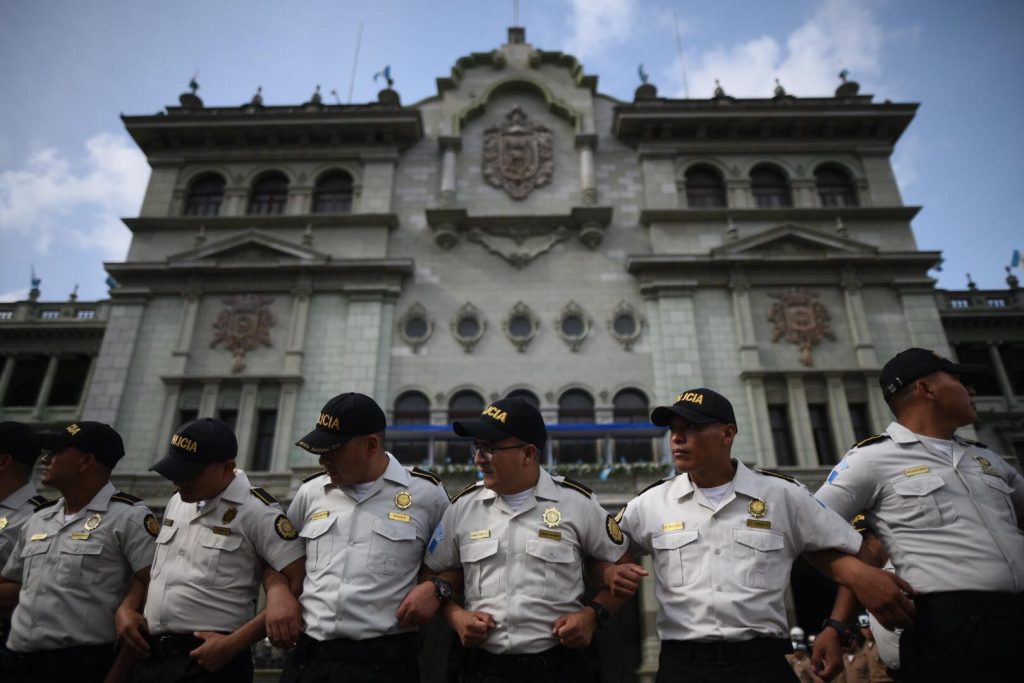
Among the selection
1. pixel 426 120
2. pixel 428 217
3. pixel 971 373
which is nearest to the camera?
pixel 971 373

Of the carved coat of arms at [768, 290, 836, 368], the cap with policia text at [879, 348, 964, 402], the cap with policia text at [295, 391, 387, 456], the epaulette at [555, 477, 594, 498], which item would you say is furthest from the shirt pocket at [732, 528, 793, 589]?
the carved coat of arms at [768, 290, 836, 368]

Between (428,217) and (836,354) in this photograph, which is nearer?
(836,354)

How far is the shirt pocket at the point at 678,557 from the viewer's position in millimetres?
3584

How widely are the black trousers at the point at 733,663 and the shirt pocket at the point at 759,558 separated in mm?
326

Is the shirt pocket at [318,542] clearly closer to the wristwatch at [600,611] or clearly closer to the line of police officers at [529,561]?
the line of police officers at [529,561]

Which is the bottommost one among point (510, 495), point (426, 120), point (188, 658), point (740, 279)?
point (188, 658)

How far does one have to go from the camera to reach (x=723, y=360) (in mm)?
17844

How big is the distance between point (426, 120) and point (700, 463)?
2191cm

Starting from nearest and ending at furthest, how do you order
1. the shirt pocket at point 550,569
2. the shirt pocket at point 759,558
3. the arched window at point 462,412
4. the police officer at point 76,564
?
1. the shirt pocket at point 759,558
2. the shirt pocket at point 550,569
3. the police officer at point 76,564
4. the arched window at point 462,412

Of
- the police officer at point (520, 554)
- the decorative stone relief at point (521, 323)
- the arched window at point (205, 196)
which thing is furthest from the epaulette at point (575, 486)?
the arched window at point (205, 196)

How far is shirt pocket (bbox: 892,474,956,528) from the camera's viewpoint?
346cm

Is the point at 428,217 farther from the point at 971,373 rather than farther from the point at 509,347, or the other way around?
the point at 971,373

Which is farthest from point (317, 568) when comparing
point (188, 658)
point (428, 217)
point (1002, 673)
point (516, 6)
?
point (516, 6)

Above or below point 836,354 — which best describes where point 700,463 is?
below
